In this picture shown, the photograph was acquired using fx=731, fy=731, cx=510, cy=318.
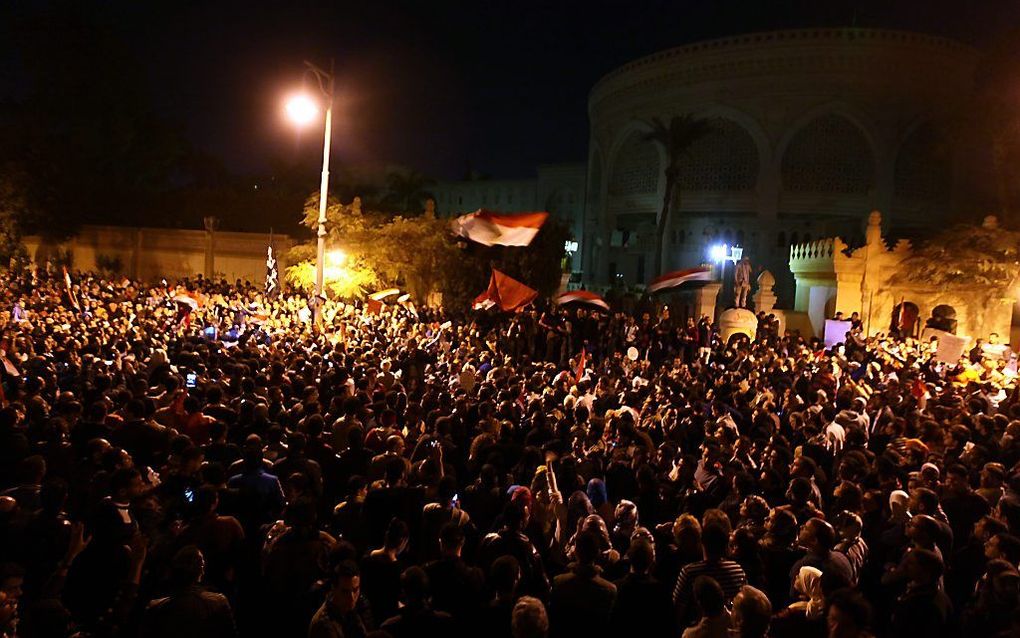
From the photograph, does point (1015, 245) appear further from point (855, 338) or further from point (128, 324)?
point (128, 324)

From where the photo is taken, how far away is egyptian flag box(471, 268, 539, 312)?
1714 centimetres

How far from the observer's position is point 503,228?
1992 cm

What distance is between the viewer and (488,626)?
12.6 ft

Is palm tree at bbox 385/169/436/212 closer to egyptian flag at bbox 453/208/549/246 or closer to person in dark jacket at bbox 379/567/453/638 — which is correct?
egyptian flag at bbox 453/208/549/246

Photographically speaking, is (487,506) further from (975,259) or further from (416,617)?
(975,259)

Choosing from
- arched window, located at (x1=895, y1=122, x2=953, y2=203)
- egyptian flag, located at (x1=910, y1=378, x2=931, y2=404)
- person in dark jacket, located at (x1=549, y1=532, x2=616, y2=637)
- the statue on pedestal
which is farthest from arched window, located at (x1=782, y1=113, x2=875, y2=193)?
person in dark jacket, located at (x1=549, y1=532, x2=616, y2=637)

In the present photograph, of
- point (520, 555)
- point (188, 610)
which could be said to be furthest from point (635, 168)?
point (188, 610)

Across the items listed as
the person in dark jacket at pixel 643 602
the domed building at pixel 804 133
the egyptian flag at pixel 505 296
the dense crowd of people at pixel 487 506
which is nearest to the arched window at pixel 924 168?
the domed building at pixel 804 133

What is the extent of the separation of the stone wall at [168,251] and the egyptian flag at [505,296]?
16.9 m

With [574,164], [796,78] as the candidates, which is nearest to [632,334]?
[796,78]

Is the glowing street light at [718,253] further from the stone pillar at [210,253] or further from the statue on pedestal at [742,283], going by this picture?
the stone pillar at [210,253]

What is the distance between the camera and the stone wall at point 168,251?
33750 millimetres

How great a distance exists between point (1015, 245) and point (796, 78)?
21.6 meters

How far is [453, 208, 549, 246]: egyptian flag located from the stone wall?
47.0ft
